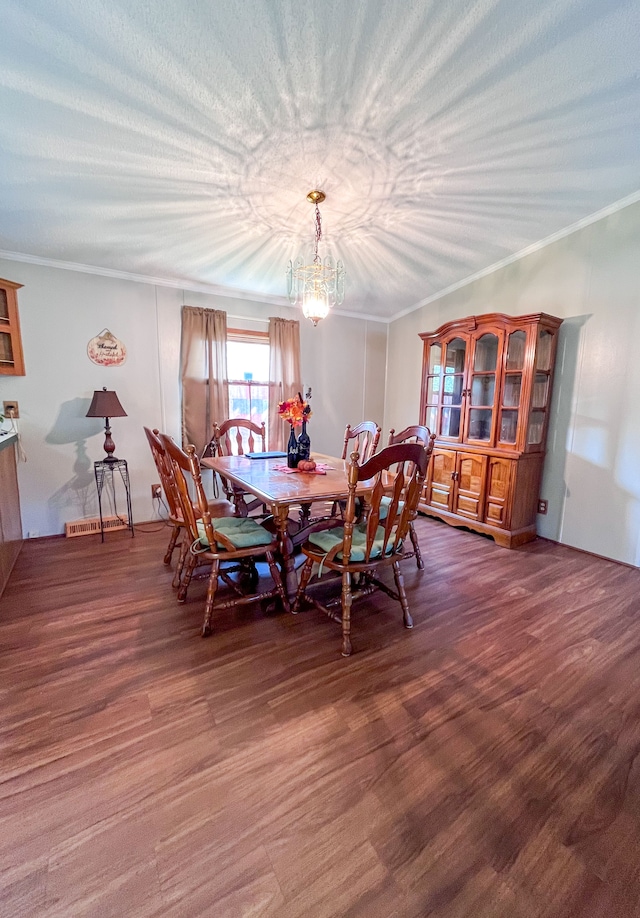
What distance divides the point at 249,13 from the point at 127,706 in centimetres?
271

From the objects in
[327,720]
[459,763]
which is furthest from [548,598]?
[327,720]

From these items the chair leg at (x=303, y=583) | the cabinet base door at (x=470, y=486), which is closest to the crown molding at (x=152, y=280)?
the cabinet base door at (x=470, y=486)

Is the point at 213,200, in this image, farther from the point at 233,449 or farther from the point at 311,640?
the point at 311,640

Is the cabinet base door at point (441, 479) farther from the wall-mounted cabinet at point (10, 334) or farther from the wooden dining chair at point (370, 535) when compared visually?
the wall-mounted cabinet at point (10, 334)

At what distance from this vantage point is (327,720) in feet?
4.78

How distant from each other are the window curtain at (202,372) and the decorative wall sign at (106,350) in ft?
1.77

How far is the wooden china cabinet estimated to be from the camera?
3.16 metres

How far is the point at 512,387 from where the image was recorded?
129 inches

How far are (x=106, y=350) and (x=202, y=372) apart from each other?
848 millimetres

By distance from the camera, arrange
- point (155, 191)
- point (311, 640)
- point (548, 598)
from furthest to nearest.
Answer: point (548, 598), point (155, 191), point (311, 640)

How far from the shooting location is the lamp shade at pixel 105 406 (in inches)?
120

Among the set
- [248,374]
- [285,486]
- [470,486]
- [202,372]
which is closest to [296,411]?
[285,486]

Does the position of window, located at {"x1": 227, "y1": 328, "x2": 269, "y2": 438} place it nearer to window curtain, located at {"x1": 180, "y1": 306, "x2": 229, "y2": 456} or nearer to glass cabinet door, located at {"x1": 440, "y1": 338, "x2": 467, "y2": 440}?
window curtain, located at {"x1": 180, "y1": 306, "x2": 229, "y2": 456}

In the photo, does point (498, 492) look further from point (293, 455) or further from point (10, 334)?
point (10, 334)
